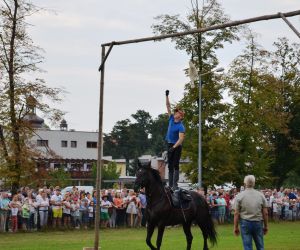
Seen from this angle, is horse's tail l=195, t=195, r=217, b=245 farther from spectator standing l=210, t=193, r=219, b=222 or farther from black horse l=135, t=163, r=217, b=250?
spectator standing l=210, t=193, r=219, b=222

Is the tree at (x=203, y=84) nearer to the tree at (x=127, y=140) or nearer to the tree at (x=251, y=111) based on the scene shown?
the tree at (x=251, y=111)

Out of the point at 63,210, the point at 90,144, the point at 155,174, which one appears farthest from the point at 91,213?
the point at 90,144

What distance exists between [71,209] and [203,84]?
51.9 ft

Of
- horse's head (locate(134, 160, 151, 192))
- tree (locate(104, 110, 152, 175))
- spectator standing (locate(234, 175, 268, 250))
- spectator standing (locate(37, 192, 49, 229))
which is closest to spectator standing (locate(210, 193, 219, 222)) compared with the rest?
spectator standing (locate(37, 192, 49, 229))

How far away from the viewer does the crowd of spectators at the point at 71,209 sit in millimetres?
31469

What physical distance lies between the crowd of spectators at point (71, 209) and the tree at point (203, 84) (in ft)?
17.7

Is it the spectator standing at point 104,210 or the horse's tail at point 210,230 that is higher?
the spectator standing at point 104,210

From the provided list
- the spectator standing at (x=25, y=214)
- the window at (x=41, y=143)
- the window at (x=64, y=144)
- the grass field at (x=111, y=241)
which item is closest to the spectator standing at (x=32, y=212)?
the spectator standing at (x=25, y=214)

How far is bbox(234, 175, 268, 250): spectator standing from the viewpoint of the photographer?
47.1 feet

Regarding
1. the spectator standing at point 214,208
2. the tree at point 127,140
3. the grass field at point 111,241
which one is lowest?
the grass field at point 111,241

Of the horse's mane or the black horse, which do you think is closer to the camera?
the black horse

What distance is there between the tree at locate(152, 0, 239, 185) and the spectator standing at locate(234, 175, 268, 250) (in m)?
30.5

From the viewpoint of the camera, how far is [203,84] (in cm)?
4653

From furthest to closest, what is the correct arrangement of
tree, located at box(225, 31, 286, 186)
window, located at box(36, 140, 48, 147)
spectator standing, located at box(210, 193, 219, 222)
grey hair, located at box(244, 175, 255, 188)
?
tree, located at box(225, 31, 286, 186) → spectator standing, located at box(210, 193, 219, 222) → window, located at box(36, 140, 48, 147) → grey hair, located at box(244, 175, 255, 188)
